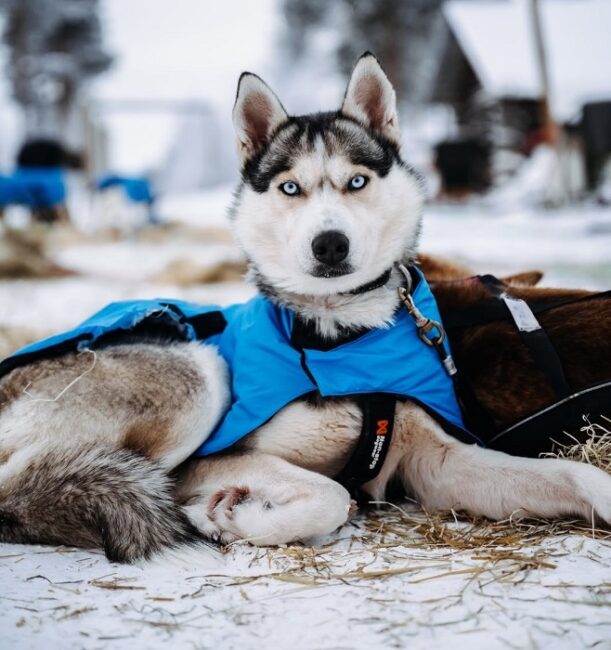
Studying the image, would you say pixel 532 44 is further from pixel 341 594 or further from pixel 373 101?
pixel 341 594

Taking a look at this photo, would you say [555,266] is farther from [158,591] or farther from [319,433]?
[158,591]

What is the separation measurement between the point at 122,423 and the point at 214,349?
1.77 feet

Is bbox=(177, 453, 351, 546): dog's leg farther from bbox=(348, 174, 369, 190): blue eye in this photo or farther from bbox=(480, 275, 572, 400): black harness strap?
bbox=(348, 174, 369, 190): blue eye

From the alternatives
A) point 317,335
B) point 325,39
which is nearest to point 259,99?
point 317,335

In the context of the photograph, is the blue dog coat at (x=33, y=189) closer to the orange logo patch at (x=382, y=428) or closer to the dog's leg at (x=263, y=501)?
the dog's leg at (x=263, y=501)

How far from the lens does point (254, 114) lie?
8.82 ft

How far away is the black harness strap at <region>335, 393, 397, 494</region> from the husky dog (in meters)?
0.05

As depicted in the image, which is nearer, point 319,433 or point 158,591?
Answer: point 158,591

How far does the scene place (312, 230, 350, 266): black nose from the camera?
221 cm

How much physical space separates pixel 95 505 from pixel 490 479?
4.23 feet

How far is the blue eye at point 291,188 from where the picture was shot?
8.05 ft

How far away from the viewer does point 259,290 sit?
259 centimetres

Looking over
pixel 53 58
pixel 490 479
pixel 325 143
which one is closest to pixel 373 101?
pixel 325 143

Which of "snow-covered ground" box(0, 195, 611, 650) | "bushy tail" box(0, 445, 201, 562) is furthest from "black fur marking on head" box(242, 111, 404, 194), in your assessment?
"snow-covered ground" box(0, 195, 611, 650)
